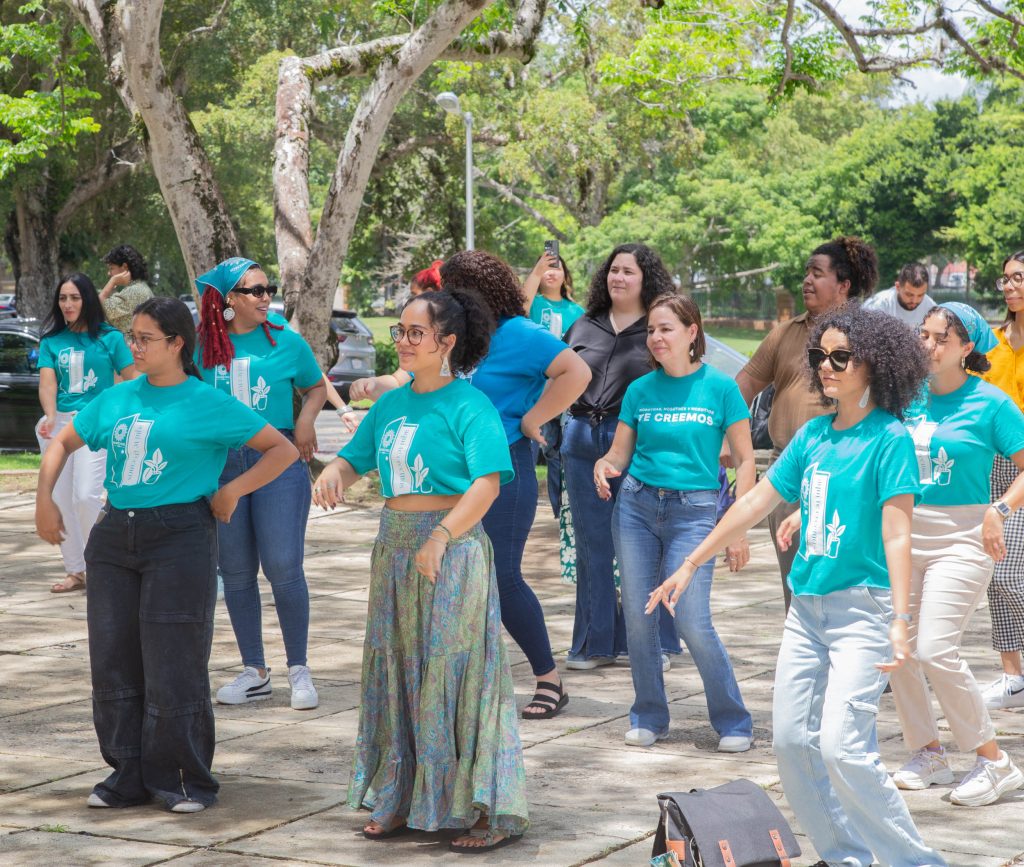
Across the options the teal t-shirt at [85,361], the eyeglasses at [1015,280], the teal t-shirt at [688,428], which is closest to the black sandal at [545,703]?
the teal t-shirt at [688,428]

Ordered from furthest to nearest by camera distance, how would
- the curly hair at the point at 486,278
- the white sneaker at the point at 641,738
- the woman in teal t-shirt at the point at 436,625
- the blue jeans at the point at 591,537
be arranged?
1. the blue jeans at the point at 591,537
2. the curly hair at the point at 486,278
3. the white sneaker at the point at 641,738
4. the woman in teal t-shirt at the point at 436,625

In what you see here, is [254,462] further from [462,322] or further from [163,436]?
[462,322]

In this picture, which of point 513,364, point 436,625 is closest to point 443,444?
point 436,625

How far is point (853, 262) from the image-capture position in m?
6.50

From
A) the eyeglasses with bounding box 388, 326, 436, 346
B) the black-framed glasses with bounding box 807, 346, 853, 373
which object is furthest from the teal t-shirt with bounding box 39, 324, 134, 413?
the black-framed glasses with bounding box 807, 346, 853, 373

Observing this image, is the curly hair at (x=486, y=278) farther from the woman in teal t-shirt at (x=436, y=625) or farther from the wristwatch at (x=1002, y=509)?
the wristwatch at (x=1002, y=509)

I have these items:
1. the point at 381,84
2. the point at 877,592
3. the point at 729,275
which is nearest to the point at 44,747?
the point at 877,592

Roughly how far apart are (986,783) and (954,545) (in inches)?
32.5

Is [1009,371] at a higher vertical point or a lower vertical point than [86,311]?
lower

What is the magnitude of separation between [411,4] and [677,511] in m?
10.4

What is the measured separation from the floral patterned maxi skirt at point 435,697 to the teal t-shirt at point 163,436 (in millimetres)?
759

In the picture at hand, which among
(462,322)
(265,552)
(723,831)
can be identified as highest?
(462,322)

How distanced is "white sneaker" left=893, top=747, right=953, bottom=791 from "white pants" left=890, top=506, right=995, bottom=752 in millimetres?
56

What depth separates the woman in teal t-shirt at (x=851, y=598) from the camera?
405 cm
